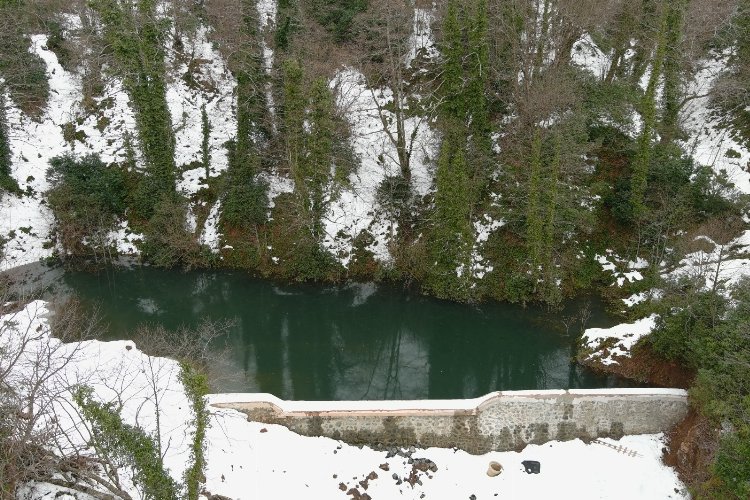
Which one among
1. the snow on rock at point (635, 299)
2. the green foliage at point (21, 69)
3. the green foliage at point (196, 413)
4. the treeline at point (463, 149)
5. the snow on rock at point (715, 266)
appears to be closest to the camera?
the green foliage at point (196, 413)

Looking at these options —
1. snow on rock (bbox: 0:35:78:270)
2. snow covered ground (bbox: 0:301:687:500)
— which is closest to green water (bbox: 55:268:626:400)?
snow on rock (bbox: 0:35:78:270)

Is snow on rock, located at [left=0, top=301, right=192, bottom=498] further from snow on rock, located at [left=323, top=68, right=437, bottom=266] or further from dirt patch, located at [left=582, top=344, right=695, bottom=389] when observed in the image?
dirt patch, located at [left=582, top=344, right=695, bottom=389]

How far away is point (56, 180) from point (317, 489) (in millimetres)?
20464

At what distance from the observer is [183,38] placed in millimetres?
33312

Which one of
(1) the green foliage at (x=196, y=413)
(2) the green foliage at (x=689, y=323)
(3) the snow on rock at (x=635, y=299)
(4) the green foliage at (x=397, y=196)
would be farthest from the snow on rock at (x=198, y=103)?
(2) the green foliage at (x=689, y=323)

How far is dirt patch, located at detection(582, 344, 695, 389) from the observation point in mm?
18984

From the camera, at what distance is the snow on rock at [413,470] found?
1532 cm

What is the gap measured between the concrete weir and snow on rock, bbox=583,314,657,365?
3713mm

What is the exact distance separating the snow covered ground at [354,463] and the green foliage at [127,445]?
6.82 ft

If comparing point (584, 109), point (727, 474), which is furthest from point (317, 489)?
point (584, 109)

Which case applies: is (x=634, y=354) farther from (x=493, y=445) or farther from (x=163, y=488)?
(x=163, y=488)

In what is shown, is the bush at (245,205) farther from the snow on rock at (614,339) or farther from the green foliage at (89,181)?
the snow on rock at (614,339)

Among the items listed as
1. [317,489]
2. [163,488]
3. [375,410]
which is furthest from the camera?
[375,410]

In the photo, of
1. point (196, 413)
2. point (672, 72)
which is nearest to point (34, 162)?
point (196, 413)
